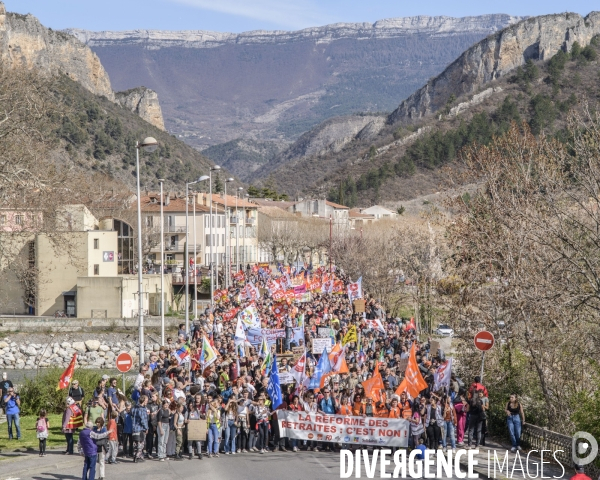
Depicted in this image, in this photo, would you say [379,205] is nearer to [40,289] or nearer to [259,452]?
[40,289]

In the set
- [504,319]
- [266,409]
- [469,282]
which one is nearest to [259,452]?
[266,409]

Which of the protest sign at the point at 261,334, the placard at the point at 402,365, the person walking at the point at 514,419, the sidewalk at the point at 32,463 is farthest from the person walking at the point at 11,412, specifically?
the person walking at the point at 514,419

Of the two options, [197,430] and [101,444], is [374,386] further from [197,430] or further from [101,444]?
[101,444]

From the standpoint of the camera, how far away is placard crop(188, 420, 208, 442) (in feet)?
63.6

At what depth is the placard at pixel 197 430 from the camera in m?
19.4

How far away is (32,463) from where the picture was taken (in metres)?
19.0

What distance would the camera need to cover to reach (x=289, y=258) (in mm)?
100625

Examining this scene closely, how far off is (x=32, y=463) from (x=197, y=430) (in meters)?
3.46

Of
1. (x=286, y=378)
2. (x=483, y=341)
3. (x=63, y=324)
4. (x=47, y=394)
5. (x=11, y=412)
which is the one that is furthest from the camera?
(x=63, y=324)

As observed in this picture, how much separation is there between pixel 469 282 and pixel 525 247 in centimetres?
330

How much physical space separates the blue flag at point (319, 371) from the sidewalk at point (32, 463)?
19.6ft

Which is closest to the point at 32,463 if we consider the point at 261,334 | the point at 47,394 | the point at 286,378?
the point at 286,378

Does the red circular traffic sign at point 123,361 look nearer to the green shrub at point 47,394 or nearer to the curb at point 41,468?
the curb at point 41,468

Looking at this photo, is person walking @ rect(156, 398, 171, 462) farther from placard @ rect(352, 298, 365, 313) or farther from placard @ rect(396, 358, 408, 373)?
placard @ rect(352, 298, 365, 313)
